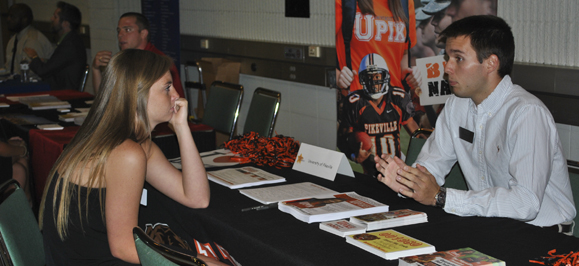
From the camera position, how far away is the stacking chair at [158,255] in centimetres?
110

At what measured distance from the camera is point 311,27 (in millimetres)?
4543

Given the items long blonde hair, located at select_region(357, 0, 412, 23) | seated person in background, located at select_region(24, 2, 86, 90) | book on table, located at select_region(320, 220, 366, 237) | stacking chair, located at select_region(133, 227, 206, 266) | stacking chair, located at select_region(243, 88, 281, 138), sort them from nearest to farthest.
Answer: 1. stacking chair, located at select_region(133, 227, 206, 266)
2. book on table, located at select_region(320, 220, 366, 237)
3. long blonde hair, located at select_region(357, 0, 412, 23)
4. stacking chair, located at select_region(243, 88, 281, 138)
5. seated person in background, located at select_region(24, 2, 86, 90)

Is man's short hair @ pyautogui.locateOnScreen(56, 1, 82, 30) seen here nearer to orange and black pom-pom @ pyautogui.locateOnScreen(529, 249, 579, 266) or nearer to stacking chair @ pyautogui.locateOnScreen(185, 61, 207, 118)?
stacking chair @ pyautogui.locateOnScreen(185, 61, 207, 118)

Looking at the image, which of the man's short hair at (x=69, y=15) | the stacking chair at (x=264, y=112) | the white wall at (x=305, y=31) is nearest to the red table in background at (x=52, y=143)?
the stacking chair at (x=264, y=112)

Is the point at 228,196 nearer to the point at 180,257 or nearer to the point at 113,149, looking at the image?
the point at 113,149

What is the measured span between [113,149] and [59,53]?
16.0 feet

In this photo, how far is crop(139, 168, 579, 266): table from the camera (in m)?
1.46

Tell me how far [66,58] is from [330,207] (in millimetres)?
5072

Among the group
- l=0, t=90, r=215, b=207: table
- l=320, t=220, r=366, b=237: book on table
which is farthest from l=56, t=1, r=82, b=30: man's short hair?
l=320, t=220, r=366, b=237: book on table

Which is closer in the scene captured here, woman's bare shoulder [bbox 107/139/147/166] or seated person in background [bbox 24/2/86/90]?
woman's bare shoulder [bbox 107/139/147/166]

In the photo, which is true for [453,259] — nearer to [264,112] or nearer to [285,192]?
[285,192]

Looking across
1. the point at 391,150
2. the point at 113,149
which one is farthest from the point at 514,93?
the point at 391,150

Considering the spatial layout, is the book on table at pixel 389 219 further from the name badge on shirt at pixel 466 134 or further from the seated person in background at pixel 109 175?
the name badge on shirt at pixel 466 134

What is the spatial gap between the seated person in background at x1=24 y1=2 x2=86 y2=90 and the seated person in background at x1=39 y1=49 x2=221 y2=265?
4638 millimetres
